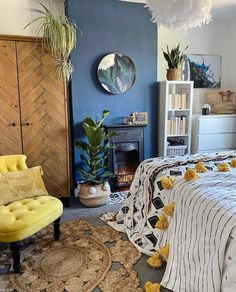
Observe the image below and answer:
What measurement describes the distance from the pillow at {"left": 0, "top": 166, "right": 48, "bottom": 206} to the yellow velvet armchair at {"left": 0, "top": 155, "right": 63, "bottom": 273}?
0.05 metres

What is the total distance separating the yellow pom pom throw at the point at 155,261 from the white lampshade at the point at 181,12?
1.82 m

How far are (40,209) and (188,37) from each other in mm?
3559

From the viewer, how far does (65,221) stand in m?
2.85

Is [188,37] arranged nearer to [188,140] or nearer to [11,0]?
[188,140]

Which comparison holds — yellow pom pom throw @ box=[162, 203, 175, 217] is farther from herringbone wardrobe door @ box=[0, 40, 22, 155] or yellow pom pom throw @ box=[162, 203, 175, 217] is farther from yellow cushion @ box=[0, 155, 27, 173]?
herringbone wardrobe door @ box=[0, 40, 22, 155]

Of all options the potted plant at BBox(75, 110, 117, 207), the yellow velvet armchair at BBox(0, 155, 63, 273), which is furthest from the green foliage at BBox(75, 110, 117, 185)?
the yellow velvet armchair at BBox(0, 155, 63, 273)

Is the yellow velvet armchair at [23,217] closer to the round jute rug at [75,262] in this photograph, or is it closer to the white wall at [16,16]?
the round jute rug at [75,262]

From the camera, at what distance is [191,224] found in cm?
167

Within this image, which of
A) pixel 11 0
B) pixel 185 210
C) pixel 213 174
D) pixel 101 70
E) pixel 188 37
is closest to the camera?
pixel 185 210

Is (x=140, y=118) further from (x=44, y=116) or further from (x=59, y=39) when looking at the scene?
(x=59, y=39)

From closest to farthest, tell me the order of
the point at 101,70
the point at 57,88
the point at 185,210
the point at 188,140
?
1. the point at 185,210
2. the point at 57,88
3. the point at 101,70
4. the point at 188,140

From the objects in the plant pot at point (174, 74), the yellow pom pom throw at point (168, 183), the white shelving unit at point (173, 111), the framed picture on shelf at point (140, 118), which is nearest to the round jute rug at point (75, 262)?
the yellow pom pom throw at point (168, 183)

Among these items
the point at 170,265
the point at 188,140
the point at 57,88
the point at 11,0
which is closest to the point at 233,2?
the point at 188,140

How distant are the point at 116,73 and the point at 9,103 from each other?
1.49 m
